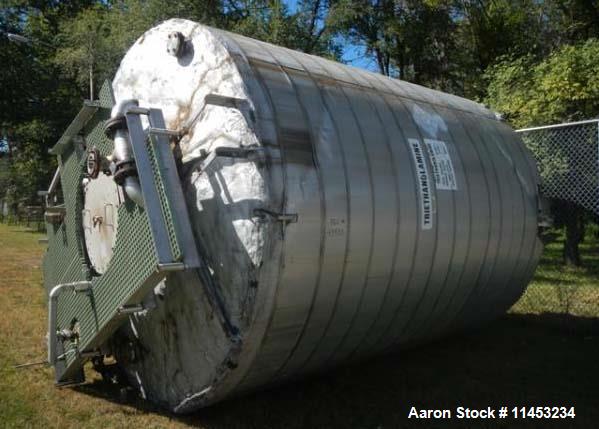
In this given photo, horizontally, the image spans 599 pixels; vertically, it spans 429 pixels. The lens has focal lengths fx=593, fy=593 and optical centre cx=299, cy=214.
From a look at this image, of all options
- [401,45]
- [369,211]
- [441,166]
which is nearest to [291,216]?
[369,211]

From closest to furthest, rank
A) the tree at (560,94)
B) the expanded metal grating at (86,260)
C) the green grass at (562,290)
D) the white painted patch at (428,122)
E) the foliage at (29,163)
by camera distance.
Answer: the expanded metal grating at (86,260), the white painted patch at (428,122), the green grass at (562,290), the tree at (560,94), the foliage at (29,163)

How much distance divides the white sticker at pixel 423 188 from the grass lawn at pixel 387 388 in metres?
1.71

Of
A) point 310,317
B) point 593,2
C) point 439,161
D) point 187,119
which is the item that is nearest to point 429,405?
point 310,317

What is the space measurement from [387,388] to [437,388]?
1.76ft

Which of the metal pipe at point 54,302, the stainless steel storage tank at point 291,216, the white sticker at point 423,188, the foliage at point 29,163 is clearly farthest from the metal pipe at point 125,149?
the foliage at point 29,163

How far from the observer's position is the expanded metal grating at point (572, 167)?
808 cm

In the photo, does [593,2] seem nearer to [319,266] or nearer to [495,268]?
[495,268]

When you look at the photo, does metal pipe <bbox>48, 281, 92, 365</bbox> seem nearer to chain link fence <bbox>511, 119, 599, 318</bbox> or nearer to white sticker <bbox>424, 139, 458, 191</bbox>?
white sticker <bbox>424, 139, 458, 191</bbox>

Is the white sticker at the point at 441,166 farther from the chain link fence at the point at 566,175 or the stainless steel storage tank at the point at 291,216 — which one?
the chain link fence at the point at 566,175

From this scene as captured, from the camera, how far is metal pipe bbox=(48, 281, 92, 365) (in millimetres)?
5027

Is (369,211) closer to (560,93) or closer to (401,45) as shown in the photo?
(560,93)

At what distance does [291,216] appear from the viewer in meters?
4.24

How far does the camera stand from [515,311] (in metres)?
9.50

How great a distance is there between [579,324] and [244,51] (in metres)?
6.53
